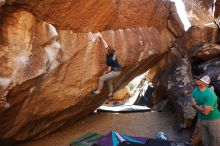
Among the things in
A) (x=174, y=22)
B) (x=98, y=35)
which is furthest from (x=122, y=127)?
(x=174, y=22)

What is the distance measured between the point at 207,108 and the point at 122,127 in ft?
15.9

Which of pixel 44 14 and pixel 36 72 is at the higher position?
pixel 44 14

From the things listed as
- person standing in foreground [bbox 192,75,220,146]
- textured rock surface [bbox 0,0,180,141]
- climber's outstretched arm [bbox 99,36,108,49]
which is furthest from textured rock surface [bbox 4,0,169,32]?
person standing in foreground [bbox 192,75,220,146]

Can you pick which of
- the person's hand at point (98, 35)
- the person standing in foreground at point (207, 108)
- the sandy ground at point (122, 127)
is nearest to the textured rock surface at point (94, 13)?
the person's hand at point (98, 35)

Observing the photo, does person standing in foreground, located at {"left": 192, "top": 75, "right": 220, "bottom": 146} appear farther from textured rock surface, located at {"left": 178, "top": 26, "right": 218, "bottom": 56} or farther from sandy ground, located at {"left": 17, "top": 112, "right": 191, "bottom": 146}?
textured rock surface, located at {"left": 178, "top": 26, "right": 218, "bottom": 56}

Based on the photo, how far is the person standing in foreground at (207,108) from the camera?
5.61 meters

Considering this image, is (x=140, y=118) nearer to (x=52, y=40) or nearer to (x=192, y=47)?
(x=192, y=47)

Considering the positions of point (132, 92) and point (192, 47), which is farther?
point (132, 92)

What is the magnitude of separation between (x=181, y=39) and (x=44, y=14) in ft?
26.7

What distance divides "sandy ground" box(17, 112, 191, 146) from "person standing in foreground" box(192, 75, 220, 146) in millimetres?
3119

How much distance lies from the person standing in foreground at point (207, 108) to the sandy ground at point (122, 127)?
3119 millimetres

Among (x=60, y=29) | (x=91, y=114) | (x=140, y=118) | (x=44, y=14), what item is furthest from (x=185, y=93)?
(x=44, y=14)

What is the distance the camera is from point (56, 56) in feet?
22.4

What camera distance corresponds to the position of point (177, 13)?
12812mm
